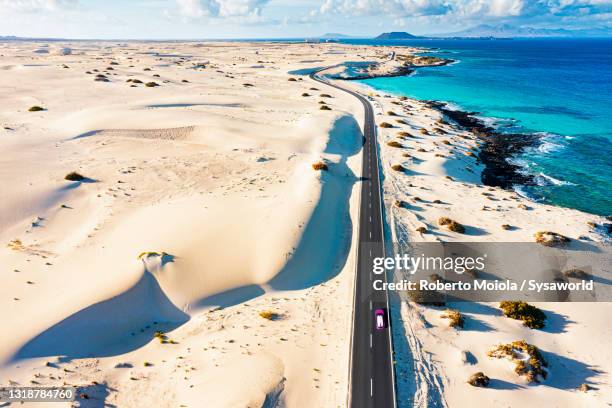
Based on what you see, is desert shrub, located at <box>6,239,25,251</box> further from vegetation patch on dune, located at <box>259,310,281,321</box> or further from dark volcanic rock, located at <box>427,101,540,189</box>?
dark volcanic rock, located at <box>427,101,540,189</box>

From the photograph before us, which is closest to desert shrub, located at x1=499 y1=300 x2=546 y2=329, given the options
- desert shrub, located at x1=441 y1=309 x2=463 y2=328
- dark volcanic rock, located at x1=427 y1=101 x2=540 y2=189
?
desert shrub, located at x1=441 y1=309 x2=463 y2=328

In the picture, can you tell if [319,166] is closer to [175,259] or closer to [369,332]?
[175,259]

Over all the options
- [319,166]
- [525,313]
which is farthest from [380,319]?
[319,166]

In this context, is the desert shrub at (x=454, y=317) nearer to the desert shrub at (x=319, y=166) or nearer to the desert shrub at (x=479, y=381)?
the desert shrub at (x=479, y=381)

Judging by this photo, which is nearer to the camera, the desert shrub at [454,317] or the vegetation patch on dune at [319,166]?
the desert shrub at [454,317]

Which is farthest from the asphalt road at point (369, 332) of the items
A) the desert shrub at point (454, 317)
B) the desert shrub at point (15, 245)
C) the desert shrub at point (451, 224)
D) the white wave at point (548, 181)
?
the desert shrub at point (15, 245)
